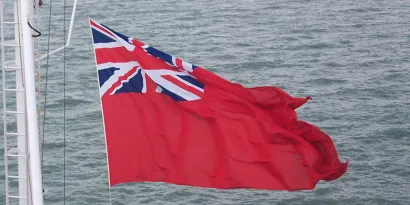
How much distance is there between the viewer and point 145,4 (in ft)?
211

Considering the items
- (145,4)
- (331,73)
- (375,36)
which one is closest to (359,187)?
(331,73)

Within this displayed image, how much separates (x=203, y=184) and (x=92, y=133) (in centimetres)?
2304

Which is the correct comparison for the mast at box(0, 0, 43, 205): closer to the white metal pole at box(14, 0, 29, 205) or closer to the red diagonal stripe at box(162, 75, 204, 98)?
the white metal pole at box(14, 0, 29, 205)

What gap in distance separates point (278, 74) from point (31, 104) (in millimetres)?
36070

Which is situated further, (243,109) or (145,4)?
(145,4)

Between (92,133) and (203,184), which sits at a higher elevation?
(203,184)

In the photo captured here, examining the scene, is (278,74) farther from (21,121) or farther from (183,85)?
(21,121)

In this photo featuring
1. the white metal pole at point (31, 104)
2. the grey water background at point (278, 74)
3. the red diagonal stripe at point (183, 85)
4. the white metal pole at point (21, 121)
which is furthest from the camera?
the grey water background at point (278, 74)

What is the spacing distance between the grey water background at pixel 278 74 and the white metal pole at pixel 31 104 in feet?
65.0

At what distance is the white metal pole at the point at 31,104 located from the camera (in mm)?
14734

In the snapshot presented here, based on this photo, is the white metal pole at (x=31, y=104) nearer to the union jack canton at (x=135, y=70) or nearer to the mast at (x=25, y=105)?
the mast at (x=25, y=105)

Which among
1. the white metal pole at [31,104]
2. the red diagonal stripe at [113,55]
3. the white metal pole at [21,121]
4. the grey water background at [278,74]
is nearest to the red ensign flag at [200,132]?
the red diagonal stripe at [113,55]

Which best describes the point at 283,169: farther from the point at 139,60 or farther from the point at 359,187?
the point at 359,187

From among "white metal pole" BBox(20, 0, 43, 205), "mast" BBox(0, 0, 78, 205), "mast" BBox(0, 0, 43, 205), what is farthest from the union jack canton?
"white metal pole" BBox(20, 0, 43, 205)
